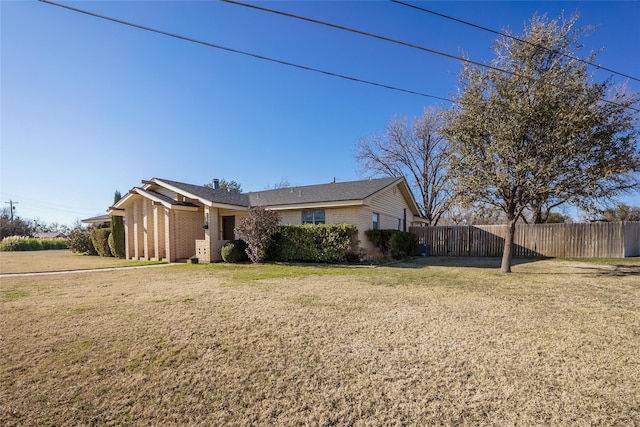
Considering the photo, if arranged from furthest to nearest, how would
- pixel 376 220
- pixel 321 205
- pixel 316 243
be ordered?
1. pixel 376 220
2. pixel 321 205
3. pixel 316 243

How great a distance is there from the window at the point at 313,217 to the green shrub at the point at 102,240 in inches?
542

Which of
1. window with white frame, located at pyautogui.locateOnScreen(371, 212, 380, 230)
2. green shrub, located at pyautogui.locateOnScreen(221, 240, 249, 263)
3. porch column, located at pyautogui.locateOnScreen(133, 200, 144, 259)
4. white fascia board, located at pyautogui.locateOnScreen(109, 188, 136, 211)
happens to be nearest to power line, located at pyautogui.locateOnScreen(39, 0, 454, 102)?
window with white frame, located at pyautogui.locateOnScreen(371, 212, 380, 230)

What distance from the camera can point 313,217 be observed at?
15648 mm

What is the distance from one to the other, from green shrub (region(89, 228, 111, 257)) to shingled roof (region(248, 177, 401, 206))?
1007 cm

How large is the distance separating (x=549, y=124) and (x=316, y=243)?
9.45m

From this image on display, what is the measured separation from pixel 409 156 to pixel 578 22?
20.7m

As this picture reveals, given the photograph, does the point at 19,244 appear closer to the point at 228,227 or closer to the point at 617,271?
the point at 228,227

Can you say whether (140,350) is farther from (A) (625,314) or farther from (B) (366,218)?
(B) (366,218)

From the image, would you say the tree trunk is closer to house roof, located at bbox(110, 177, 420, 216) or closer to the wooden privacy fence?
house roof, located at bbox(110, 177, 420, 216)

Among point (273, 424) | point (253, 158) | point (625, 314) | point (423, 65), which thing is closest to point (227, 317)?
point (273, 424)

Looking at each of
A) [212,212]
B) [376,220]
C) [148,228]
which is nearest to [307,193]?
[376,220]

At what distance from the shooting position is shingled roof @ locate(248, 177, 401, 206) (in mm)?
14625

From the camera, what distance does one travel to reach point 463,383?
306cm

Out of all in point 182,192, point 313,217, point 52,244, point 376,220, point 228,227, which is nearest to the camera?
point 182,192
